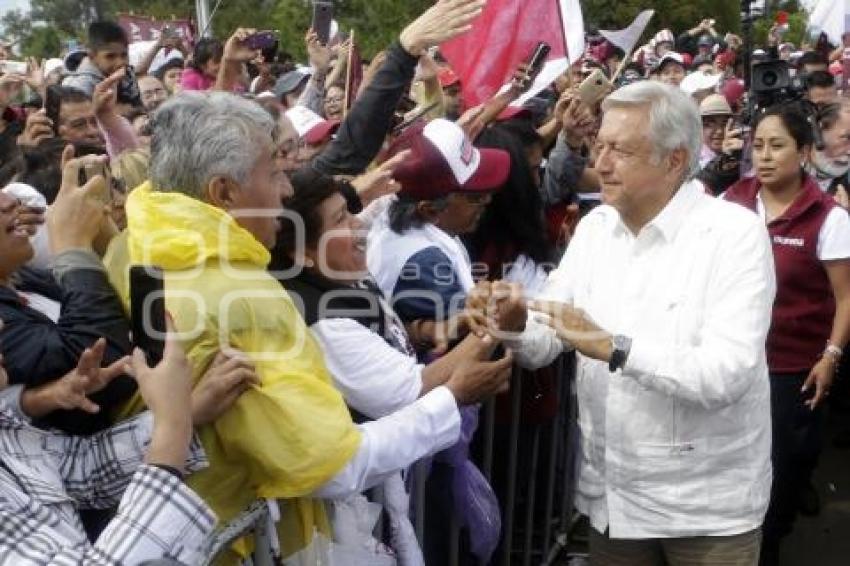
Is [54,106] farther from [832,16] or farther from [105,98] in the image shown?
[832,16]

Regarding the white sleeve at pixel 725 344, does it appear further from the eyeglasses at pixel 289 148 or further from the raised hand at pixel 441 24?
the raised hand at pixel 441 24

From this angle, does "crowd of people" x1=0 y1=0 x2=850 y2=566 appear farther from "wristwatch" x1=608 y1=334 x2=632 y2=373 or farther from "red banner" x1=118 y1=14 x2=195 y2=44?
"red banner" x1=118 y1=14 x2=195 y2=44

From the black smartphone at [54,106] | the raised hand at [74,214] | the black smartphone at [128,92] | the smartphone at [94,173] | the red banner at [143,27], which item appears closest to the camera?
the raised hand at [74,214]

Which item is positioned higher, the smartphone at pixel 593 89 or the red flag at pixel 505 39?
the red flag at pixel 505 39

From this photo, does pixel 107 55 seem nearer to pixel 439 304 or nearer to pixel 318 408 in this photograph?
pixel 439 304

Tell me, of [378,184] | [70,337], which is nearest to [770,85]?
[378,184]

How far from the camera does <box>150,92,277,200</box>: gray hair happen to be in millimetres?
1926

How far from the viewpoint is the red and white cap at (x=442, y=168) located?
2.99 m

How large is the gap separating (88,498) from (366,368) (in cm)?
68

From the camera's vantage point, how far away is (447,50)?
5.11m

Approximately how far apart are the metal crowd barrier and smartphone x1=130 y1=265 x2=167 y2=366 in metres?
1.02

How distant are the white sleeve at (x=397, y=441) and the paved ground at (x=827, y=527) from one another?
8.67 feet

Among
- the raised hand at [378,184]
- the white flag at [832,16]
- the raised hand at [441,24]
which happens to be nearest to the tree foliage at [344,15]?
the white flag at [832,16]

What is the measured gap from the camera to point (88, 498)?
78.9 inches
